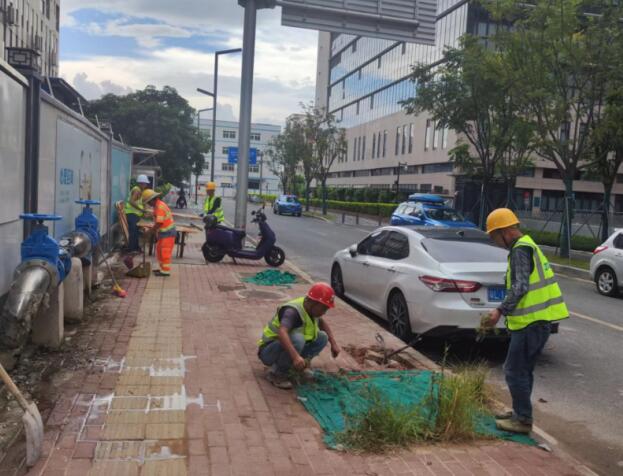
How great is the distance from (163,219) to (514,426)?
760 cm

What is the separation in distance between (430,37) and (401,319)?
9658mm

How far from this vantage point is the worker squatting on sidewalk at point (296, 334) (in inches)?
211

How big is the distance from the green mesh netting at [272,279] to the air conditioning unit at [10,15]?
45001 millimetres

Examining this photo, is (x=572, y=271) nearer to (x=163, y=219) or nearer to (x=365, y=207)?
(x=163, y=219)

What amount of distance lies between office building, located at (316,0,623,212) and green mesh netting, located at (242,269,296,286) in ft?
87.7

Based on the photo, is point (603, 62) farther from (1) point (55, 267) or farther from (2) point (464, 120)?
(1) point (55, 267)

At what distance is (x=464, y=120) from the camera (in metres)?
26.0

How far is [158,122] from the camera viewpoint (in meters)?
34.1

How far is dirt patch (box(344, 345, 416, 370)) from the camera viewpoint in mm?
6410

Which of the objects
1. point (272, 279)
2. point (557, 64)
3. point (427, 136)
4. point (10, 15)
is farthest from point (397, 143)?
point (272, 279)

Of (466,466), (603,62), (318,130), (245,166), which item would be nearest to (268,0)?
(245,166)

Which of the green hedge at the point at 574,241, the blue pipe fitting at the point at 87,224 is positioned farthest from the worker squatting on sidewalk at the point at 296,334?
the green hedge at the point at 574,241

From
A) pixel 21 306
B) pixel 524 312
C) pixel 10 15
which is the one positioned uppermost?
pixel 10 15

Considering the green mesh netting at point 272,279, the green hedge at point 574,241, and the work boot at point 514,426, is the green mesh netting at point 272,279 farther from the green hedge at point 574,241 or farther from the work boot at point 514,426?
the green hedge at point 574,241
